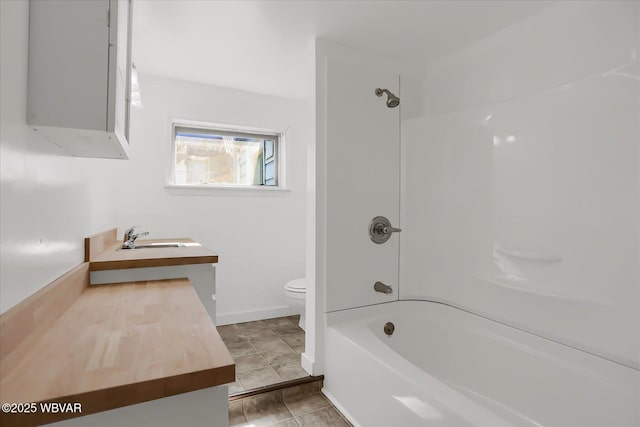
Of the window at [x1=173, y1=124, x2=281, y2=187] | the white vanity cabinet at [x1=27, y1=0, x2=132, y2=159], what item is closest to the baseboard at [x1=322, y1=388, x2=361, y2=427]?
the white vanity cabinet at [x1=27, y1=0, x2=132, y2=159]

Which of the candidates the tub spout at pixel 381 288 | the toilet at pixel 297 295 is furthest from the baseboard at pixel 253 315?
the tub spout at pixel 381 288

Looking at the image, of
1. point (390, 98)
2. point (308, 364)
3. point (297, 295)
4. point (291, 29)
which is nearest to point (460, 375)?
point (308, 364)

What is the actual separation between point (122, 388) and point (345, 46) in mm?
2227

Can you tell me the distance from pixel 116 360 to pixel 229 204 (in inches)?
95.3

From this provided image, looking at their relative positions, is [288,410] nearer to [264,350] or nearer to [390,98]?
[264,350]

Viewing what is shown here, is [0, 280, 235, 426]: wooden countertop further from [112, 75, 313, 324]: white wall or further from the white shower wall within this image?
[112, 75, 313, 324]: white wall

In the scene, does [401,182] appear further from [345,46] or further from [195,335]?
[195,335]

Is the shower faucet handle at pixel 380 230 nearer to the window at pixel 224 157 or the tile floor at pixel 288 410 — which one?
the tile floor at pixel 288 410

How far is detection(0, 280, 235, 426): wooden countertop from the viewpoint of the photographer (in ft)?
1.84

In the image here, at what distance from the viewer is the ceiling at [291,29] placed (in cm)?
177

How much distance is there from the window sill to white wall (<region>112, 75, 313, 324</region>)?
0.01m

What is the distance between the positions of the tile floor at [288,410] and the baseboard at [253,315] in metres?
1.25

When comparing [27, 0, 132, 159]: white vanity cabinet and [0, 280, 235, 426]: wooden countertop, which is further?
[27, 0, 132, 159]: white vanity cabinet

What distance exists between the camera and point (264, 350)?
2.43 meters
